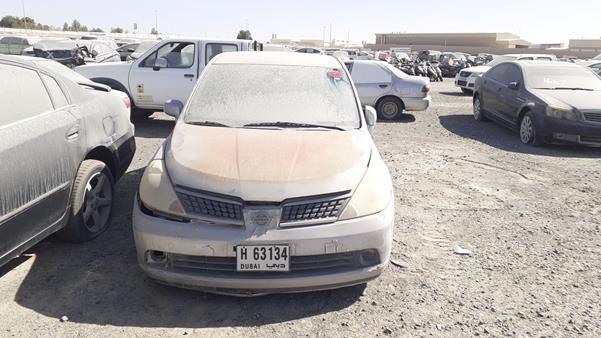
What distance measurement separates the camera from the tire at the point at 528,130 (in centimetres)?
848

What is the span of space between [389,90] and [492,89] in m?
2.32

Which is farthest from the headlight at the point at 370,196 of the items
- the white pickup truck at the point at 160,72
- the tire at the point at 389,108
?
the tire at the point at 389,108

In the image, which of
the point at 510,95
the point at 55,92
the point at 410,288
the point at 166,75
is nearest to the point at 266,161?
the point at 410,288

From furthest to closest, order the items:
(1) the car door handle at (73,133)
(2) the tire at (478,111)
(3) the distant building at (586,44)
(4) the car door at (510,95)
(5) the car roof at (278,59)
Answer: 1. (3) the distant building at (586,44)
2. (2) the tire at (478,111)
3. (4) the car door at (510,95)
4. (5) the car roof at (278,59)
5. (1) the car door handle at (73,133)

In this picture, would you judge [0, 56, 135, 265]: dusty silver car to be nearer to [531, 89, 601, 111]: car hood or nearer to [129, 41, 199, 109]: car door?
[129, 41, 199, 109]: car door

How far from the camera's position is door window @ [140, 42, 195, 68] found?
910 cm

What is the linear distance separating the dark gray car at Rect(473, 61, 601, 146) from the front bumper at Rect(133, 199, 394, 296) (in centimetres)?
663

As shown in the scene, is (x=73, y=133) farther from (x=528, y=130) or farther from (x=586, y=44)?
(x=586, y=44)

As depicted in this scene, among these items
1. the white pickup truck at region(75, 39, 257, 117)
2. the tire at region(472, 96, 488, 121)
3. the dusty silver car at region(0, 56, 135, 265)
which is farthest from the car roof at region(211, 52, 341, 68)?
the tire at region(472, 96, 488, 121)

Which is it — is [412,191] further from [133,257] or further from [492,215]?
[133,257]

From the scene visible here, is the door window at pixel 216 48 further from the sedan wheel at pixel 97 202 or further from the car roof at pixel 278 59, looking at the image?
the sedan wheel at pixel 97 202

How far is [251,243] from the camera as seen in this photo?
2.84 meters

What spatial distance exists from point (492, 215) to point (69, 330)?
4123 mm

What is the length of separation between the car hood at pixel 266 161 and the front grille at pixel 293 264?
0.42m
